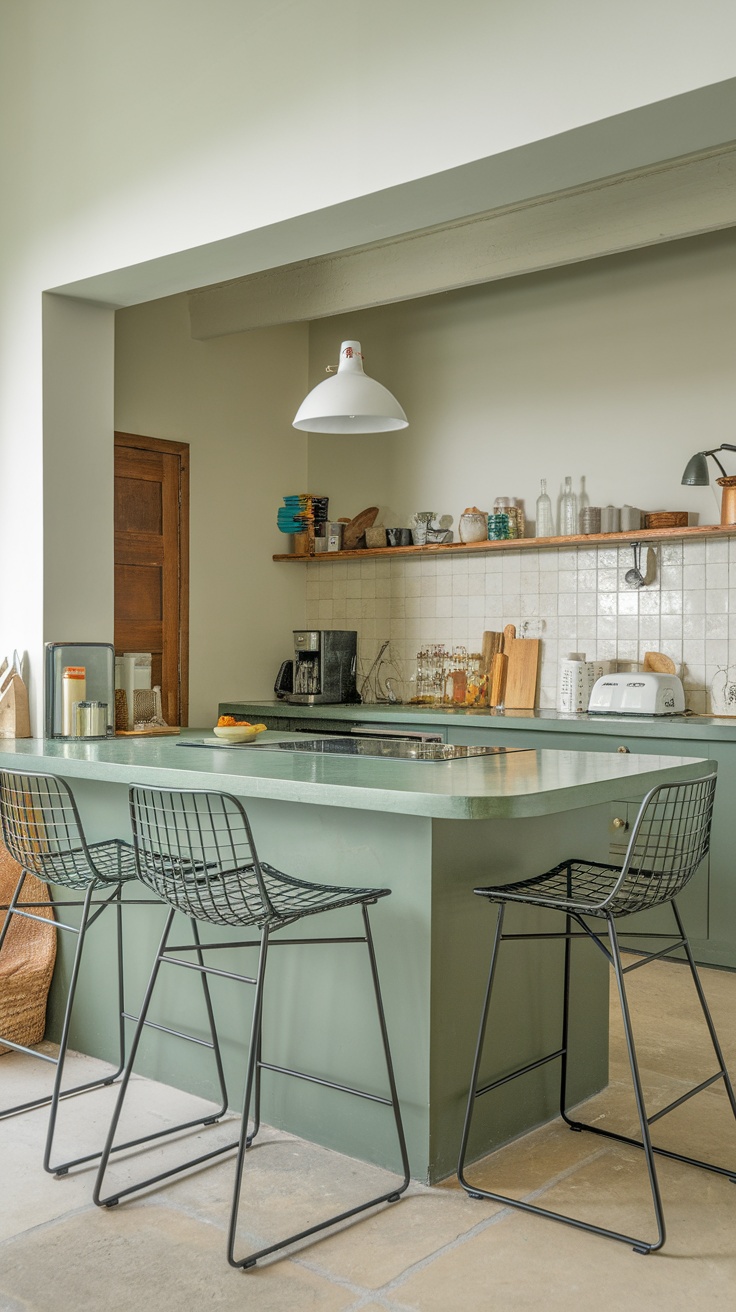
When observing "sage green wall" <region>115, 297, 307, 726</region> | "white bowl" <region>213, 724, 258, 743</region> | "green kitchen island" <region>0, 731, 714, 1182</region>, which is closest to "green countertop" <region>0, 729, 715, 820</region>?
"green kitchen island" <region>0, 731, 714, 1182</region>

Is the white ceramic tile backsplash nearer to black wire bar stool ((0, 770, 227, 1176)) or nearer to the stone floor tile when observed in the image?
black wire bar stool ((0, 770, 227, 1176))

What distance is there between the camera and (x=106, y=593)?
439 centimetres

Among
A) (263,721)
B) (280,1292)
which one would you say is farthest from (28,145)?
(280,1292)

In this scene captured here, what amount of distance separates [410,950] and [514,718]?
7.70ft

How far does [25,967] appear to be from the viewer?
3562 mm

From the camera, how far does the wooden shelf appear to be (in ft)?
15.9

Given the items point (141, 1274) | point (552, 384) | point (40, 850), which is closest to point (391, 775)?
point (40, 850)

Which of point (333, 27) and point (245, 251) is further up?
point (333, 27)

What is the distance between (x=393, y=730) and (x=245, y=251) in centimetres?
236

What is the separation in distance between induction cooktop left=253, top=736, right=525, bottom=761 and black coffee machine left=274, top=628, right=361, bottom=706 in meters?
2.12

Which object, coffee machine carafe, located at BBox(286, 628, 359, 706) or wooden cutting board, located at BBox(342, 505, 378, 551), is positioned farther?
wooden cutting board, located at BBox(342, 505, 378, 551)

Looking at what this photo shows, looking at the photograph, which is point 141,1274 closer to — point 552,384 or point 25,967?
point 25,967

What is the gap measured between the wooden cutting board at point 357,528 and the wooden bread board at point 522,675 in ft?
3.73

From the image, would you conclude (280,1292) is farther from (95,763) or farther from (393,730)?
(393,730)
